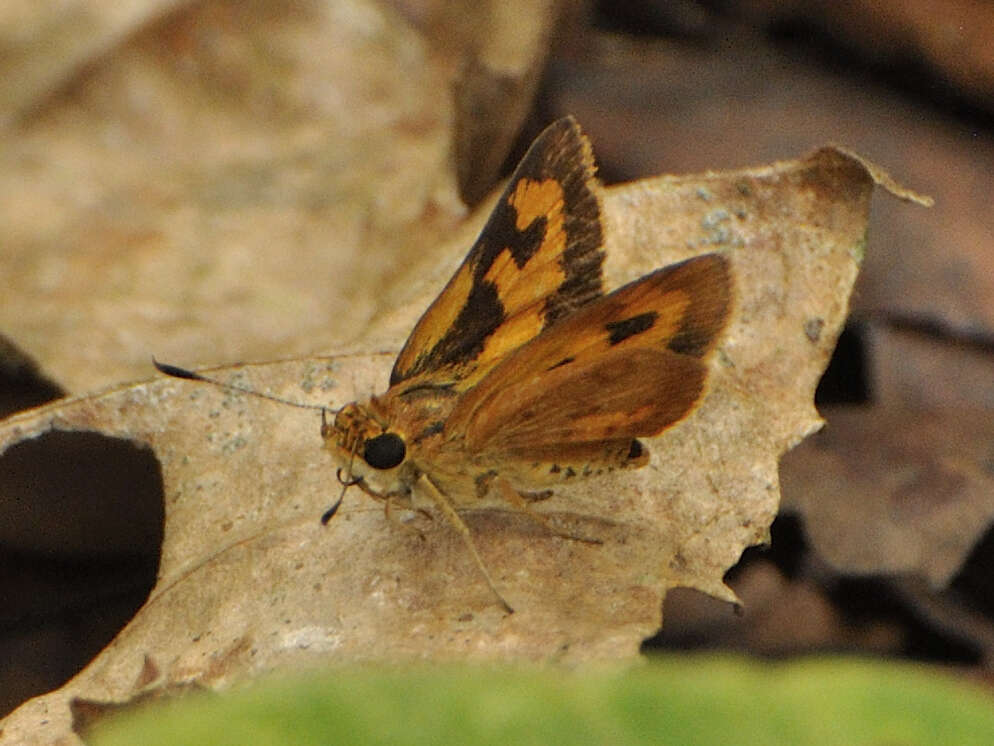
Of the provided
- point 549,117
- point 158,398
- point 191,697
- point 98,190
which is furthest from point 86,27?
point 191,697

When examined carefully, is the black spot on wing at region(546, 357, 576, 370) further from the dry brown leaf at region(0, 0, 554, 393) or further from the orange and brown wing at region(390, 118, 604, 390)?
the dry brown leaf at region(0, 0, 554, 393)

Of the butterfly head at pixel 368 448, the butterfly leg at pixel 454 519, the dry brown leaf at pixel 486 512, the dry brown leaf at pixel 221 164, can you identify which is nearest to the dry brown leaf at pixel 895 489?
the dry brown leaf at pixel 486 512

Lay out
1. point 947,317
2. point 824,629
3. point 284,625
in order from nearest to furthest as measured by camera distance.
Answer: point 284,625, point 824,629, point 947,317

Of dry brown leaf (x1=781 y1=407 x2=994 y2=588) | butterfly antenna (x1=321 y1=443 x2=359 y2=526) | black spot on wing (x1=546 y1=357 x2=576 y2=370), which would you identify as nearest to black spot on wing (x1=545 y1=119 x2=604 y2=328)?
black spot on wing (x1=546 y1=357 x2=576 y2=370)

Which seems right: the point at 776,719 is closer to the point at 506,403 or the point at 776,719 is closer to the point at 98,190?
the point at 506,403

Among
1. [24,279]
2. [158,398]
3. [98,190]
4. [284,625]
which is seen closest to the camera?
[284,625]

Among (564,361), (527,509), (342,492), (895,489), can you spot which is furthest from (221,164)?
(895,489)

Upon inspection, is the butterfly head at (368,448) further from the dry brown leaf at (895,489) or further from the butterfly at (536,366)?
the dry brown leaf at (895,489)
